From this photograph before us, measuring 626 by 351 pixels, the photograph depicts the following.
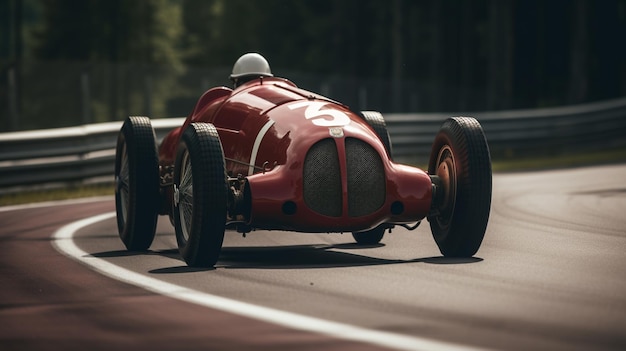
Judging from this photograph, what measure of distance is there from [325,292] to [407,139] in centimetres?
1756

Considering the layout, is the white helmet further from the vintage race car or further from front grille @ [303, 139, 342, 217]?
front grille @ [303, 139, 342, 217]

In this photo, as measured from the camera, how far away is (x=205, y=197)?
911 cm

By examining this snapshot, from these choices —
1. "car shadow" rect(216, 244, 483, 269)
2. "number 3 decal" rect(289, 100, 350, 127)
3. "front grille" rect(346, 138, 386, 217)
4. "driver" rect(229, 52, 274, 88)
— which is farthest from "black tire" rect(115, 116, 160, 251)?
"front grille" rect(346, 138, 386, 217)

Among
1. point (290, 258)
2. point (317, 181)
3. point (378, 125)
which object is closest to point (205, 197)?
point (317, 181)

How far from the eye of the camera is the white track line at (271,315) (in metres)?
6.07

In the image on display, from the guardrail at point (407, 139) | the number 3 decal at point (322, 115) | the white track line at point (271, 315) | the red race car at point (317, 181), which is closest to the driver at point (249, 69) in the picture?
the red race car at point (317, 181)

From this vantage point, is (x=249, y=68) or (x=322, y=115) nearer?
(x=322, y=115)

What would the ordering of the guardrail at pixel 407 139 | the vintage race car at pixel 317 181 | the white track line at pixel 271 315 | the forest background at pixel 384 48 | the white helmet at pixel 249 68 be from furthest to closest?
the forest background at pixel 384 48 < the guardrail at pixel 407 139 < the white helmet at pixel 249 68 < the vintage race car at pixel 317 181 < the white track line at pixel 271 315

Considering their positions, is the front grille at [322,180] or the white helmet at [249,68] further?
the white helmet at [249,68]

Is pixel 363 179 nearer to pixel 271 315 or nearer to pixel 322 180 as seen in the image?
pixel 322 180

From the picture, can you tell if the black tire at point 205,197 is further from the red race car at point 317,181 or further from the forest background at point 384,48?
the forest background at point 384,48

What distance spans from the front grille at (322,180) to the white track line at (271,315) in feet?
4.48

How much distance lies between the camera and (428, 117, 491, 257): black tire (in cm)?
959

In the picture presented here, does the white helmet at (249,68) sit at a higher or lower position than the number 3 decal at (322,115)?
higher
